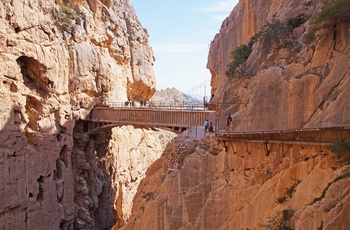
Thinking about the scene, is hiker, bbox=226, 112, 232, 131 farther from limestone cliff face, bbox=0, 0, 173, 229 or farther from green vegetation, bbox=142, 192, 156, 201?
limestone cliff face, bbox=0, 0, 173, 229

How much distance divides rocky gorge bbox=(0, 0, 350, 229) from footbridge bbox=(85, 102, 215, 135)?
1041mm

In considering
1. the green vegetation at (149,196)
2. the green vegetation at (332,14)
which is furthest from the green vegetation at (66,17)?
the green vegetation at (332,14)

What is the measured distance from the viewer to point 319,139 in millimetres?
10281

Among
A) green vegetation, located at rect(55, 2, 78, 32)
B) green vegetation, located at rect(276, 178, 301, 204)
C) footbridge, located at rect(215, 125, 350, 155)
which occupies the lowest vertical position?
green vegetation, located at rect(276, 178, 301, 204)

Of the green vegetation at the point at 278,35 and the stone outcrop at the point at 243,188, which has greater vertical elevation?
the green vegetation at the point at 278,35

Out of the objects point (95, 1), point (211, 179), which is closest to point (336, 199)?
point (211, 179)

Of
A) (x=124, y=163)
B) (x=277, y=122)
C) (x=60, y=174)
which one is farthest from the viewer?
(x=124, y=163)

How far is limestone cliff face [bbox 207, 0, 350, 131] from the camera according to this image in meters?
10.2

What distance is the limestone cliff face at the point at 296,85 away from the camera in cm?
1017

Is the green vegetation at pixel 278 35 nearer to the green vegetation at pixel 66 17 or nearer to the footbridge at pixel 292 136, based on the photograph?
the footbridge at pixel 292 136

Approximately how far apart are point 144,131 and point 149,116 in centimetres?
1587

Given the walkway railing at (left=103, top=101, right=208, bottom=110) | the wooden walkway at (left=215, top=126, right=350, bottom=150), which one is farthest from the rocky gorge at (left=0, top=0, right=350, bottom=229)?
the walkway railing at (left=103, top=101, right=208, bottom=110)

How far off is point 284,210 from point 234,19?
14.7 m

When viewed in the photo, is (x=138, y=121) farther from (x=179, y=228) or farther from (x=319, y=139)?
(x=319, y=139)
